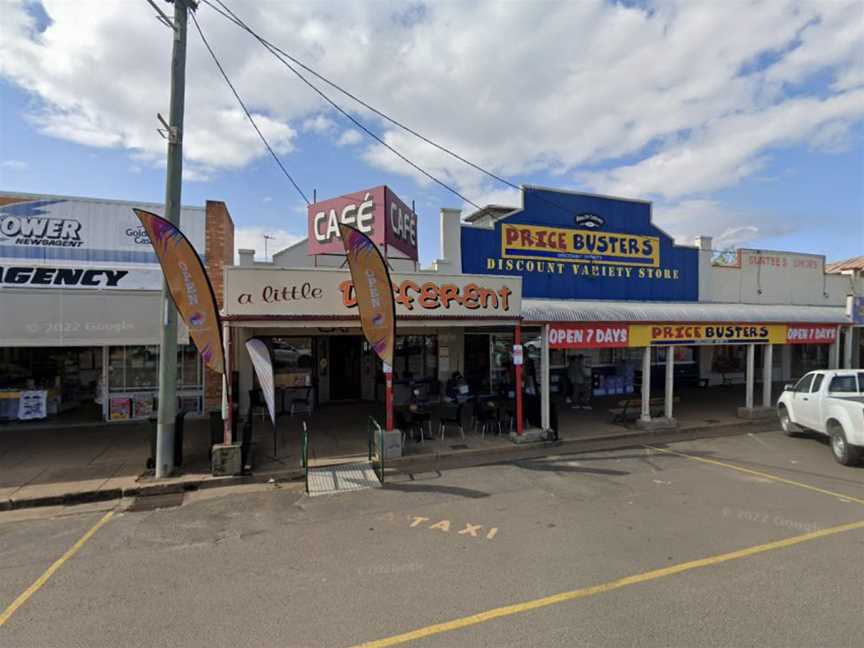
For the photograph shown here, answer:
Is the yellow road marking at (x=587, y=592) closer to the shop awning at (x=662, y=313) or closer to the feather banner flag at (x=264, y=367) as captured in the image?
the feather banner flag at (x=264, y=367)

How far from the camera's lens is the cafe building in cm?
1002

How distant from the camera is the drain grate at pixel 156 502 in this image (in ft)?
22.7

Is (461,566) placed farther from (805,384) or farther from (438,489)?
(805,384)

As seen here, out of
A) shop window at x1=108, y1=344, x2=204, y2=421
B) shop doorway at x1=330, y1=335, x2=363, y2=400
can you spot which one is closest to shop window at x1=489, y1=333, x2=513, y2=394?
shop doorway at x1=330, y1=335, x2=363, y2=400

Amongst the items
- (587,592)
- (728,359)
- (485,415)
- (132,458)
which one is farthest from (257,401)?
(728,359)

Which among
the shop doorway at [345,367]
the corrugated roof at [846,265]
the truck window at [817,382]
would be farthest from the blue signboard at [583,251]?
the corrugated roof at [846,265]

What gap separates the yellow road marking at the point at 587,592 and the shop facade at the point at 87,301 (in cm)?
982

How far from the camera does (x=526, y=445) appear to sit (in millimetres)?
10109

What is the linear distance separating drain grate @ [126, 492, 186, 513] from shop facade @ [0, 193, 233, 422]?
499 cm

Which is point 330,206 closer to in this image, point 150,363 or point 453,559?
point 150,363

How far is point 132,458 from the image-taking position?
9.02 metres

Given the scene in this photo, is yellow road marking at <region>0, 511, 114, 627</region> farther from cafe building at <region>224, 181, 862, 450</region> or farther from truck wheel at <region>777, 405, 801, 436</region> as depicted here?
truck wheel at <region>777, 405, 801, 436</region>

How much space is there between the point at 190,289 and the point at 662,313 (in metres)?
11.7

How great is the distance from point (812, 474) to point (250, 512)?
32.0ft
